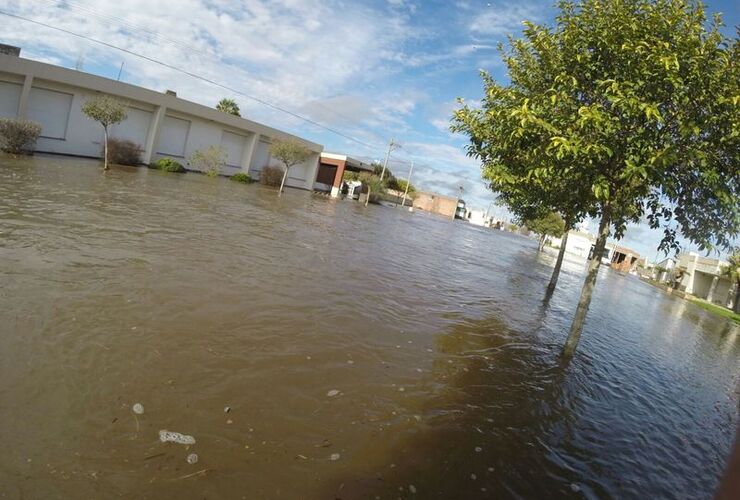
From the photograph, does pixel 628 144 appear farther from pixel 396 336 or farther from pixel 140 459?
pixel 140 459

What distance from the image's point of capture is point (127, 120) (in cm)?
2816

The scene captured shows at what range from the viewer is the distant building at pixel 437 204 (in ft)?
297

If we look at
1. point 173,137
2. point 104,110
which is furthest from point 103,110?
point 173,137

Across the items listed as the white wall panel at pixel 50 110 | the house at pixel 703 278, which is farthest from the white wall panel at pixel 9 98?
the house at pixel 703 278

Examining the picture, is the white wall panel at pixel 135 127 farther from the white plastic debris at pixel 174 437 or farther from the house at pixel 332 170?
the white plastic debris at pixel 174 437

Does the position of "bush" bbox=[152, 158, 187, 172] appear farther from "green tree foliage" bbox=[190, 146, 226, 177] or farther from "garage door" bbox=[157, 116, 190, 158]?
"green tree foliage" bbox=[190, 146, 226, 177]

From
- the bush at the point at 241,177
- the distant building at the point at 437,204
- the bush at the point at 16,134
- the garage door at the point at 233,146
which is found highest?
the distant building at the point at 437,204

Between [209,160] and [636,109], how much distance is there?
105ft

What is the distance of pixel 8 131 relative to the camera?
20203 mm

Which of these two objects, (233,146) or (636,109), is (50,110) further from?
(636,109)

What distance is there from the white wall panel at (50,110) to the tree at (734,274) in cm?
4836

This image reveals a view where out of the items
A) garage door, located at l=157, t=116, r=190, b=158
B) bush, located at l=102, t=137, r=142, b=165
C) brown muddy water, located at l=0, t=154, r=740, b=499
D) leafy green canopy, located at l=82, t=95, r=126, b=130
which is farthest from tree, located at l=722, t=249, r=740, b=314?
bush, located at l=102, t=137, r=142, b=165

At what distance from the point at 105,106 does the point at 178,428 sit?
21.9 metres

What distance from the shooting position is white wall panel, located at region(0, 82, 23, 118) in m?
22.4
